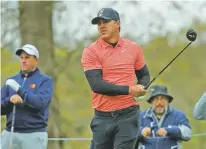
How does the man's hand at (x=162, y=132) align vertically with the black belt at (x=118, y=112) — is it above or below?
below

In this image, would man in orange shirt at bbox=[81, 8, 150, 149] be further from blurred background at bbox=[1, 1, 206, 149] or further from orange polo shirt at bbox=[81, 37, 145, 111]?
blurred background at bbox=[1, 1, 206, 149]

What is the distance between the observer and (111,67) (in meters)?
7.12

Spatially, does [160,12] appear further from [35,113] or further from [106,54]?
[106,54]

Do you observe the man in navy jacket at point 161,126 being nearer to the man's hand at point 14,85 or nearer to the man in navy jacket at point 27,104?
the man in navy jacket at point 27,104

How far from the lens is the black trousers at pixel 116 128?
7098 mm

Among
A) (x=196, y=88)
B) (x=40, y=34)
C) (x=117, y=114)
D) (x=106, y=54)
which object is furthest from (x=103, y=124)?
(x=196, y=88)

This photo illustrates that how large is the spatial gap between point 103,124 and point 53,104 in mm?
7794

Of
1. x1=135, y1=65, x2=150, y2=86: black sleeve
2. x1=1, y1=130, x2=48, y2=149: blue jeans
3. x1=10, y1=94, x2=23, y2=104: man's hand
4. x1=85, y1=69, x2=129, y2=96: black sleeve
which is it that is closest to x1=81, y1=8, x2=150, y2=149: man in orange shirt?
x1=85, y1=69, x2=129, y2=96: black sleeve

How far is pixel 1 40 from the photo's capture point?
15.4m

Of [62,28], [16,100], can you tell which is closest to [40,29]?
[62,28]

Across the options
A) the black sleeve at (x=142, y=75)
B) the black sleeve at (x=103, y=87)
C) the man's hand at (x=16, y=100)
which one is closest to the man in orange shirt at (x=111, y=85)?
the black sleeve at (x=103, y=87)

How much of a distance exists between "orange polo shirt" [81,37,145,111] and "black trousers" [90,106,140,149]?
70 millimetres

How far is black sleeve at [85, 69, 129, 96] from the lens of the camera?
274 inches

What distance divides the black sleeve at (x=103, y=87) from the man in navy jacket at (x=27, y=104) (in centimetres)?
173
